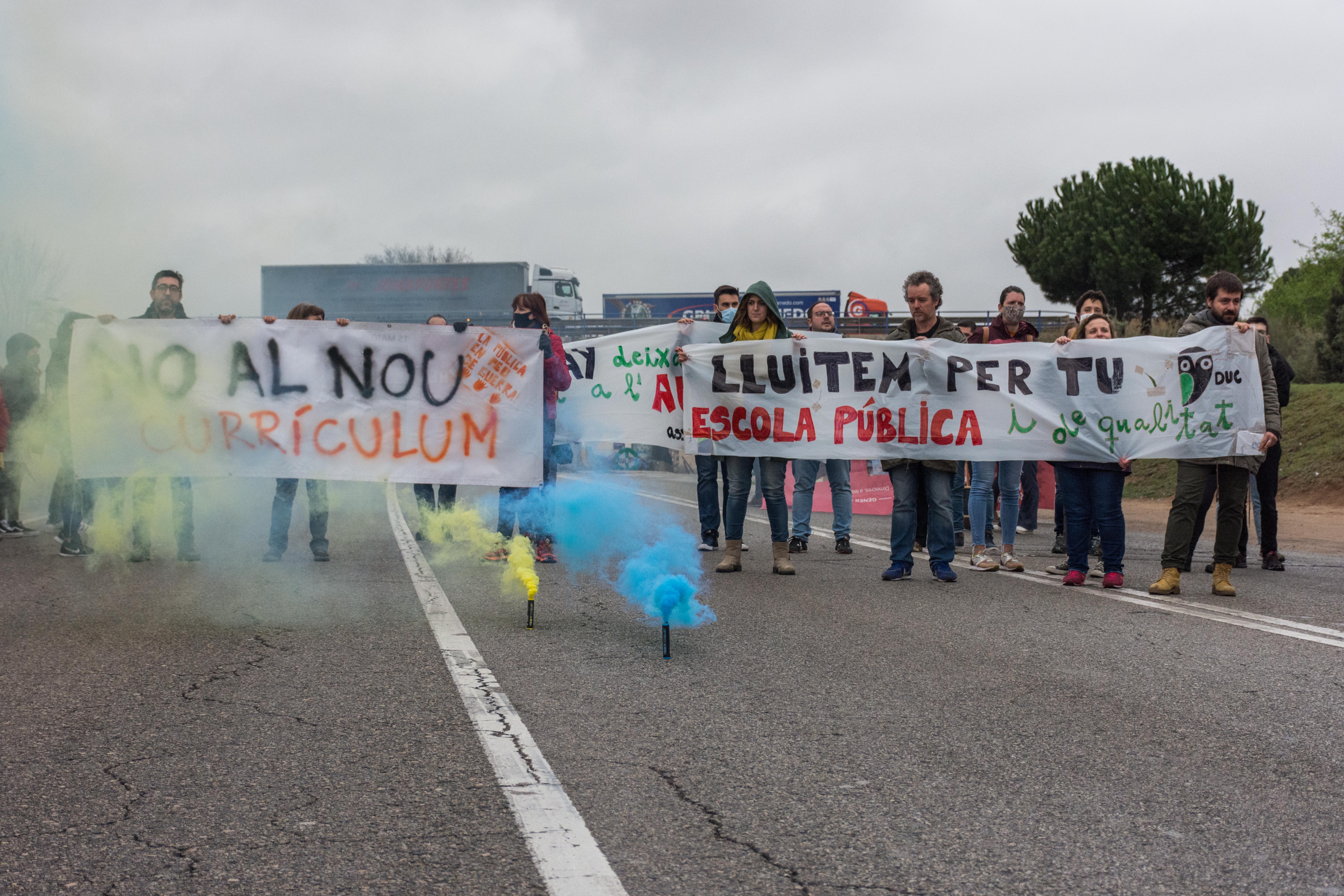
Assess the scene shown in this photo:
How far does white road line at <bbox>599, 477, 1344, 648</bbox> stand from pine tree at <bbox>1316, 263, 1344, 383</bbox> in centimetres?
2324

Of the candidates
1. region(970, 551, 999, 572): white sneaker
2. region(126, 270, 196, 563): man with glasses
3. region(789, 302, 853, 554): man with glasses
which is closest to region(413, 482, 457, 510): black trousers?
region(126, 270, 196, 563): man with glasses

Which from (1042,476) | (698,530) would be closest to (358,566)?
(698,530)

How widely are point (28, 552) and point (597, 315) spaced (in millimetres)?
45003

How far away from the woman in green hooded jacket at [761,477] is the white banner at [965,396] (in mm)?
112

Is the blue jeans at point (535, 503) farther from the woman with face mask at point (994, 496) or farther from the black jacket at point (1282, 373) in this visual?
the black jacket at point (1282, 373)

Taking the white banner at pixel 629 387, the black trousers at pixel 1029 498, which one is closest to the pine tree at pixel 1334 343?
the black trousers at pixel 1029 498

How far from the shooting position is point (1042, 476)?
15906mm

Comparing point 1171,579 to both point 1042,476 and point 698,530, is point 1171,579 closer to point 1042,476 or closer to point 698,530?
point 698,530

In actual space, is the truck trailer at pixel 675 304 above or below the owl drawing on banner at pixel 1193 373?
above

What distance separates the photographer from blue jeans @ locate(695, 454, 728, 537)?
10227 mm

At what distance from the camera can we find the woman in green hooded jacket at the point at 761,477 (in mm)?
9086

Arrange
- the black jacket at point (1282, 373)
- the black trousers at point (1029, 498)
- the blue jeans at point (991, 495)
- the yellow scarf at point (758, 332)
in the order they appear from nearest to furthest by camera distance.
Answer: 1. the blue jeans at point (991, 495)
2. the yellow scarf at point (758, 332)
3. the black jacket at point (1282, 373)
4. the black trousers at point (1029, 498)

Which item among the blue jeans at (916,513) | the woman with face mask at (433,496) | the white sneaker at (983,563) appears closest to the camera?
the blue jeans at (916,513)

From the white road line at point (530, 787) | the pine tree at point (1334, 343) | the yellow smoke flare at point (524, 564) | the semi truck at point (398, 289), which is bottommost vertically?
the white road line at point (530, 787)
